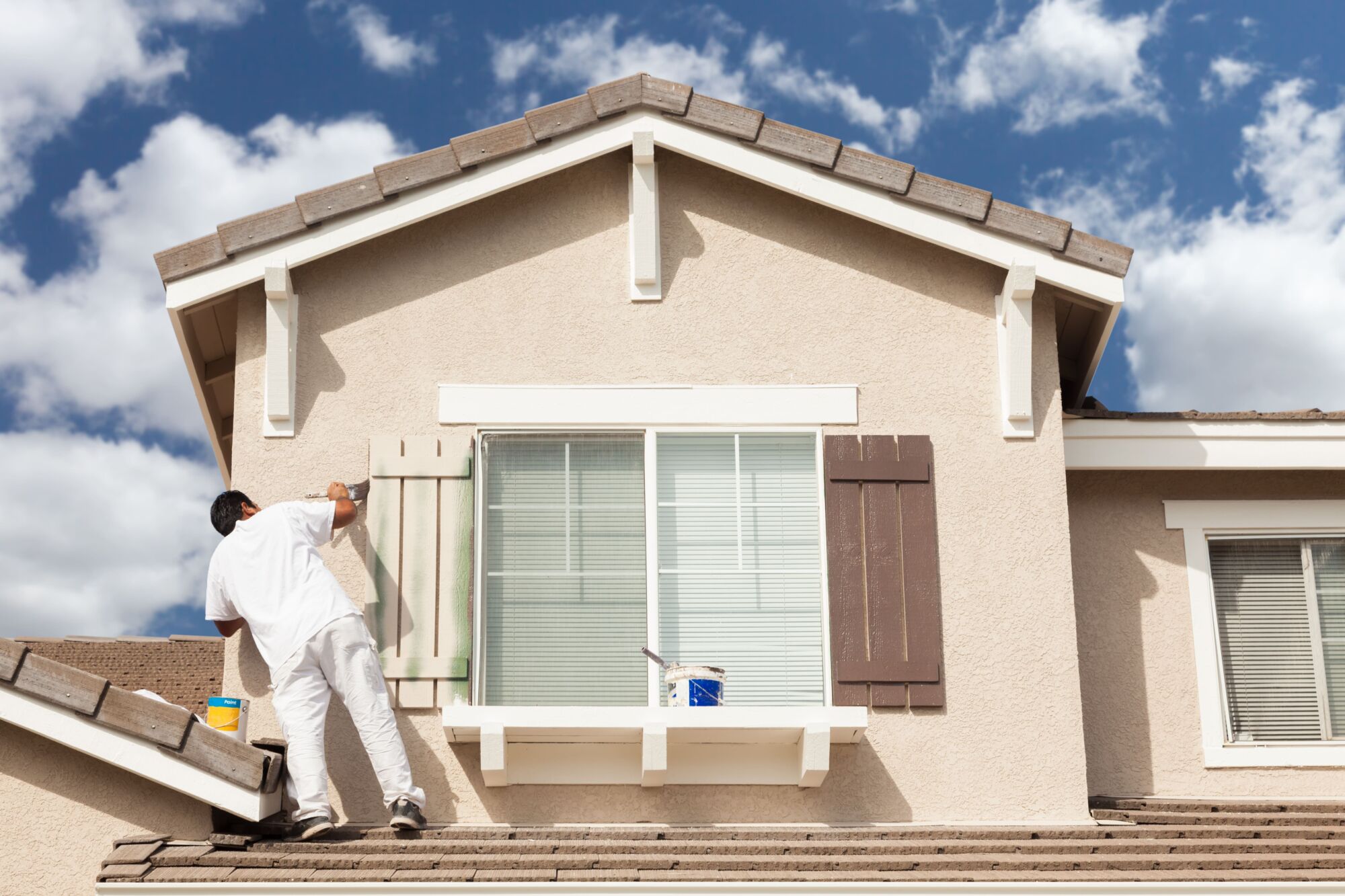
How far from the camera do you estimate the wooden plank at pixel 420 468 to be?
26.2 feet

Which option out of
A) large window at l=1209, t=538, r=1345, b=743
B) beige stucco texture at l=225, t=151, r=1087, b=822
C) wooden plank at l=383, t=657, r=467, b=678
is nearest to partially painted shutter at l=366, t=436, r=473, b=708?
wooden plank at l=383, t=657, r=467, b=678

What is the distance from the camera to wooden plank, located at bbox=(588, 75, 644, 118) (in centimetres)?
836

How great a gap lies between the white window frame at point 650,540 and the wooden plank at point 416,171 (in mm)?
1347

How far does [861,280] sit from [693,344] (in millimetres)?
1007

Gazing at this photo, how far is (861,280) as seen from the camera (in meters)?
8.50

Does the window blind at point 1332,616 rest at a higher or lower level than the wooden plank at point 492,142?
lower

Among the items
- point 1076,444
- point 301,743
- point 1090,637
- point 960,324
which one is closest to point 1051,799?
point 1090,637

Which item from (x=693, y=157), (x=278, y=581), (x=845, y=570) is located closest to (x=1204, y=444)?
(x=845, y=570)

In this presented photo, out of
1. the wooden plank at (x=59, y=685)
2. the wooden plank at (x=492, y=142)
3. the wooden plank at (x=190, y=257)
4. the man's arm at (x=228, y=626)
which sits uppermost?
the wooden plank at (x=492, y=142)

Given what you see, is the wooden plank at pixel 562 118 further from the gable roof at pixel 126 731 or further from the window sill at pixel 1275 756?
the window sill at pixel 1275 756

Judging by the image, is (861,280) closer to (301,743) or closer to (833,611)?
(833,611)

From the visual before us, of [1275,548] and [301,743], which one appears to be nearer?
[301,743]
